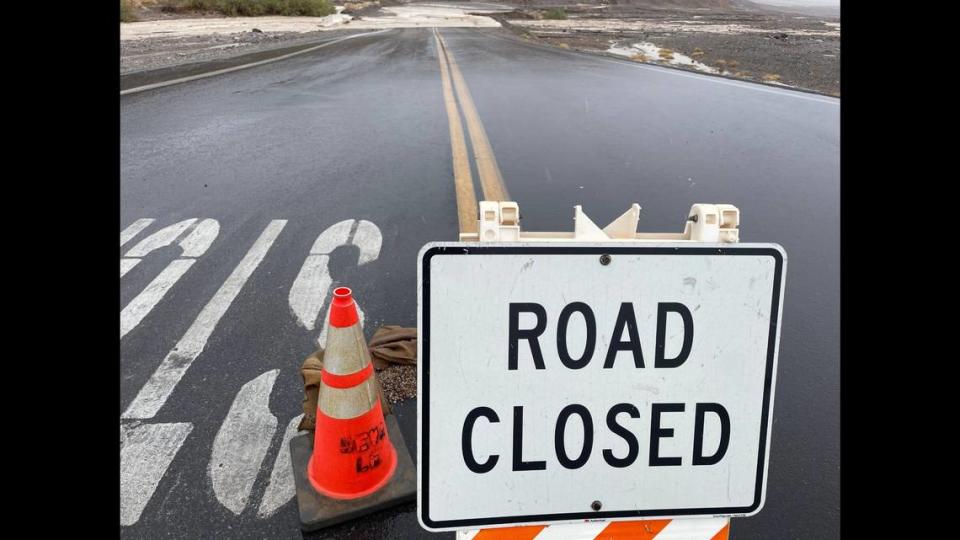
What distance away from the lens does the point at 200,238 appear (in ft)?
16.4

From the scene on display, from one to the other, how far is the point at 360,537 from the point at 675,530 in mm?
1265

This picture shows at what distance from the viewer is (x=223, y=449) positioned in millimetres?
2781

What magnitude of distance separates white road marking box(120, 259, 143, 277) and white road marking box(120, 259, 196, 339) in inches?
0.6

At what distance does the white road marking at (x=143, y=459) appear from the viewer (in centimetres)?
251

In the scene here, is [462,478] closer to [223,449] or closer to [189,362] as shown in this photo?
[223,449]

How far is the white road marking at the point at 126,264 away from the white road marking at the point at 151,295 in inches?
0.6

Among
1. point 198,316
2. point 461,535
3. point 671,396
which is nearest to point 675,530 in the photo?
point 671,396

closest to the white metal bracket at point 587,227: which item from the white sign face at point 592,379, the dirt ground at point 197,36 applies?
the white sign face at point 592,379

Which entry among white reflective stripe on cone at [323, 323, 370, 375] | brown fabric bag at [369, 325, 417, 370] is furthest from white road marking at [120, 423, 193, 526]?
brown fabric bag at [369, 325, 417, 370]

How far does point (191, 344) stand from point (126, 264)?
1386mm

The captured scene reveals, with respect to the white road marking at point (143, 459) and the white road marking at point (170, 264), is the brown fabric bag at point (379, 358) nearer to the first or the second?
the white road marking at point (143, 459)

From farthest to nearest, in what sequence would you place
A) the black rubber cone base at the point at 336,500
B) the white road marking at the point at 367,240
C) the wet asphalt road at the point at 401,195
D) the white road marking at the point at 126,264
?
the white road marking at the point at 367,240 < the white road marking at the point at 126,264 < the wet asphalt road at the point at 401,195 < the black rubber cone base at the point at 336,500

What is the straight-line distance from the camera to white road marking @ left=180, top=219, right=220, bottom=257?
4773mm

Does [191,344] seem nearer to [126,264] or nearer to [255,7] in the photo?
[126,264]
